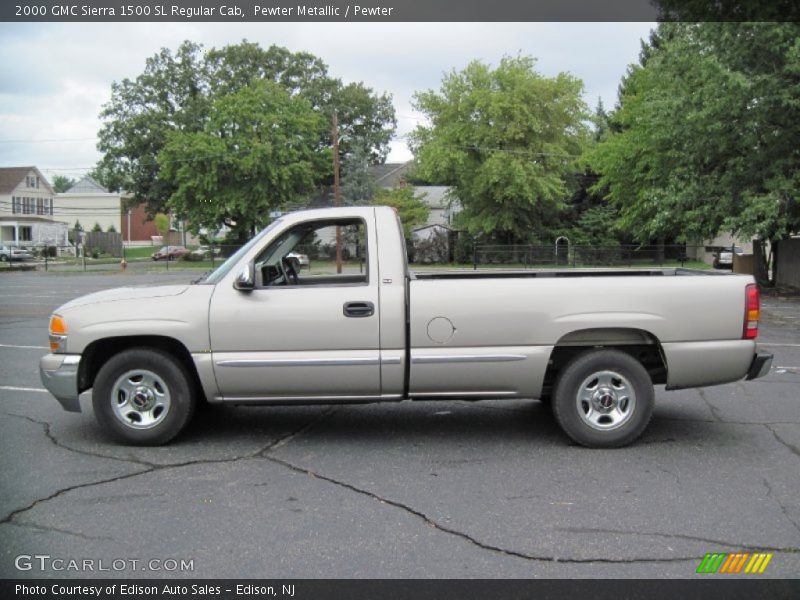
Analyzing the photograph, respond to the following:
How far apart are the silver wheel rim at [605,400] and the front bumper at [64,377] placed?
13.0ft

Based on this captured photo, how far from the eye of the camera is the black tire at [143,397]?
5.62 metres

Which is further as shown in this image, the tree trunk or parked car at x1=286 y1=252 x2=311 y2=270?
the tree trunk

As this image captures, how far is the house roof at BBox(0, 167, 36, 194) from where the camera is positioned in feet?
235

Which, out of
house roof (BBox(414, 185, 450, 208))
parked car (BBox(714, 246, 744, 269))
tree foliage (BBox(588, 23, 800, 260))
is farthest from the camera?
house roof (BBox(414, 185, 450, 208))

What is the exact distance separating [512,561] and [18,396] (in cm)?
616

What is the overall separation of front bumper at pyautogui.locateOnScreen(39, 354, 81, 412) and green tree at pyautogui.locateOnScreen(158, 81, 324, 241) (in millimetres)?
44646

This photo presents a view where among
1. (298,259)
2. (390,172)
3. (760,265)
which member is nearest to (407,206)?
(760,265)

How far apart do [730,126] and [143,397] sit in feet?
63.2

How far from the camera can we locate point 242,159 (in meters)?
48.9

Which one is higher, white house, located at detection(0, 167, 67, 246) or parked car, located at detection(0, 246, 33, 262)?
white house, located at detection(0, 167, 67, 246)

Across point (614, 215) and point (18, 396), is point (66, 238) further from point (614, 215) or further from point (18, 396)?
point (18, 396)

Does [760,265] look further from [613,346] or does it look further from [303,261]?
[303,261]

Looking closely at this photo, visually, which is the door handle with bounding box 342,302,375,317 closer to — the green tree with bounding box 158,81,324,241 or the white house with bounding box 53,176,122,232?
the green tree with bounding box 158,81,324,241
